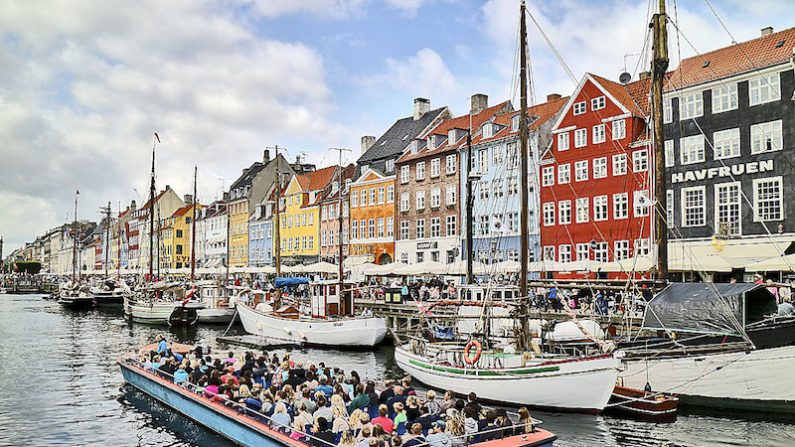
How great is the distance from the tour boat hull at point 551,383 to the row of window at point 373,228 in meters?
42.2

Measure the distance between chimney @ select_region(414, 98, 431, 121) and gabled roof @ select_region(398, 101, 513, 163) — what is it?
529 centimetres

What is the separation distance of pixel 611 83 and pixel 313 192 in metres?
39.8

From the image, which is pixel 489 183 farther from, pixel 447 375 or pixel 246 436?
pixel 246 436

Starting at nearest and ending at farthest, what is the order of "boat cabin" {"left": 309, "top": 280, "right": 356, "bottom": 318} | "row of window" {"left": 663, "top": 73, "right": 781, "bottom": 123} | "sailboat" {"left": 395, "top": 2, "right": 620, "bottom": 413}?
"sailboat" {"left": 395, "top": 2, "right": 620, "bottom": 413} → "boat cabin" {"left": 309, "top": 280, "right": 356, "bottom": 318} → "row of window" {"left": 663, "top": 73, "right": 781, "bottom": 123}

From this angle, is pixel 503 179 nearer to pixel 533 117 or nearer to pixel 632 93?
pixel 533 117

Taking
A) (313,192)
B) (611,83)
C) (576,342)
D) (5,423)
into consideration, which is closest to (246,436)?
(5,423)

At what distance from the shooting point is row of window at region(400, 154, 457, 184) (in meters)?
58.1

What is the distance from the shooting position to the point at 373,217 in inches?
2625

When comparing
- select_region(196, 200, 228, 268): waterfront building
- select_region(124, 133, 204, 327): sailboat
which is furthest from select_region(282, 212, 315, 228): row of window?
select_region(124, 133, 204, 327): sailboat

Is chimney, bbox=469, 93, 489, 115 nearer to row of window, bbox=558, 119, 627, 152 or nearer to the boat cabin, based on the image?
row of window, bbox=558, 119, 627, 152

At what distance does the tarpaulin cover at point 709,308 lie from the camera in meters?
18.0

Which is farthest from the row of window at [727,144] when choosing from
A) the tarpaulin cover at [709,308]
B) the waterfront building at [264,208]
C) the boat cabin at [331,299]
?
the waterfront building at [264,208]

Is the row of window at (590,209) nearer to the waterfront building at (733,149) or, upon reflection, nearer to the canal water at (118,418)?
the waterfront building at (733,149)

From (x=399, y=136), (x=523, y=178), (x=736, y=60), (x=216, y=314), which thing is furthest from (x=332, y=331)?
(x=399, y=136)
